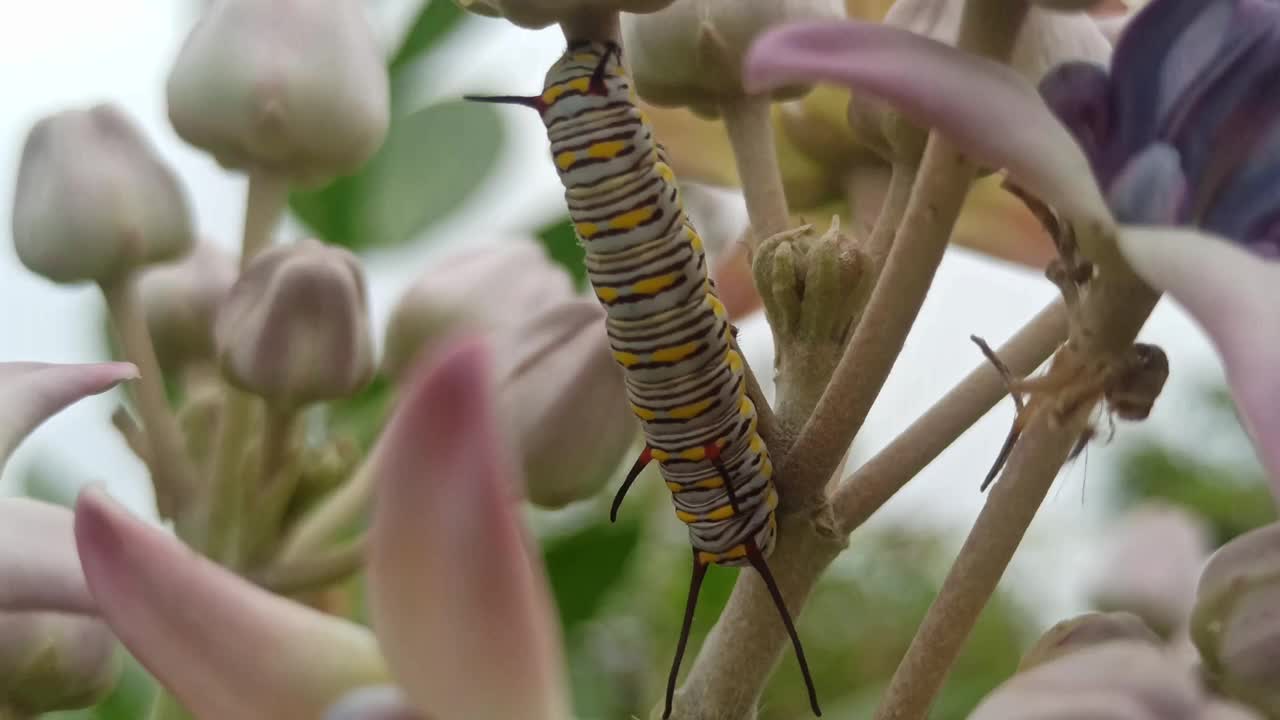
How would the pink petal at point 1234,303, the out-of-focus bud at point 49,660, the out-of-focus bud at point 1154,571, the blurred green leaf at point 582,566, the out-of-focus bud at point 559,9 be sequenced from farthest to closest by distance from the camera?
the blurred green leaf at point 582,566
the out-of-focus bud at point 1154,571
the out-of-focus bud at point 49,660
the out-of-focus bud at point 559,9
the pink petal at point 1234,303

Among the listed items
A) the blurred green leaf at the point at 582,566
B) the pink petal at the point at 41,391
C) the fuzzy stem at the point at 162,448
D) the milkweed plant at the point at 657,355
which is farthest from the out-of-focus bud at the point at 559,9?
the blurred green leaf at the point at 582,566

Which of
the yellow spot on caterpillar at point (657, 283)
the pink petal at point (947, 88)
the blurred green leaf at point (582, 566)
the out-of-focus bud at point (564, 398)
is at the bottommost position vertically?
the blurred green leaf at point (582, 566)

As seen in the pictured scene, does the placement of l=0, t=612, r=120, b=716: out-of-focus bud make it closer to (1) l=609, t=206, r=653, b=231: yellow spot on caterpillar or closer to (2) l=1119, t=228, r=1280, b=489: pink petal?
(1) l=609, t=206, r=653, b=231: yellow spot on caterpillar

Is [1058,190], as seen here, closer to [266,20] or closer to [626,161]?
[626,161]

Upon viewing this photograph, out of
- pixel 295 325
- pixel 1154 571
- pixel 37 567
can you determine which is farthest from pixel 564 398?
pixel 1154 571

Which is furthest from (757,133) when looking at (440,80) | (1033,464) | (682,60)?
(440,80)

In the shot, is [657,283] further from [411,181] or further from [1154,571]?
[411,181]

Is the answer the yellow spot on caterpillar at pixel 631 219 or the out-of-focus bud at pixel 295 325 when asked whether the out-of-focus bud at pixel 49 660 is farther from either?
the yellow spot on caterpillar at pixel 631 219
